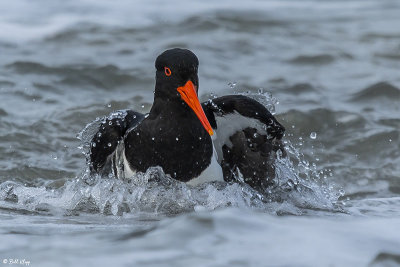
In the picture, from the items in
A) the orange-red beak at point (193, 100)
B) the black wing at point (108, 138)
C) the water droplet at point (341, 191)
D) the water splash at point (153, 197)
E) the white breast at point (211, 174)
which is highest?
the orange-red beak at point (193, 100)

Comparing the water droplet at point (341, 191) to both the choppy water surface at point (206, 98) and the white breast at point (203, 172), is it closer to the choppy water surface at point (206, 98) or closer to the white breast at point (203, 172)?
the choppy water surface at point (206, 98)

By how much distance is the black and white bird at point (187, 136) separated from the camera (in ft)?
18.0

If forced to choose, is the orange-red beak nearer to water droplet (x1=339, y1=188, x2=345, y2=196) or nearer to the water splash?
the water splash

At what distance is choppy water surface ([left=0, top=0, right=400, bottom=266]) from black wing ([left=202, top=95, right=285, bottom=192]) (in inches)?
6.7

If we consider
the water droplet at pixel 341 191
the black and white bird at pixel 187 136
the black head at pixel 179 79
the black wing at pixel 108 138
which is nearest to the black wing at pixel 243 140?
the black and white bird at pixel 187 136

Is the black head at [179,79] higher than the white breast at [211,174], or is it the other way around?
the black head at [179,79]

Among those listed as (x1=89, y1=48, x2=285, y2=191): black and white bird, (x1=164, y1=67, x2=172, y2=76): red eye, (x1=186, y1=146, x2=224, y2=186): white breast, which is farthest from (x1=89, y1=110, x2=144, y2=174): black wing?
(x1=186, y1=146, x2=224, y2=186): white breast

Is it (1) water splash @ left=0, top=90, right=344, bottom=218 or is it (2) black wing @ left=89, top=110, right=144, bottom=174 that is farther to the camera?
(2) black wing @ left=89, top=110, right=144, bottom=174

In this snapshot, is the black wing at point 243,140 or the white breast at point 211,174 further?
the black wing at point 243,140

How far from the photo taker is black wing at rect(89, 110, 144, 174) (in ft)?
18.8

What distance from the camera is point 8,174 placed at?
22.6 ft

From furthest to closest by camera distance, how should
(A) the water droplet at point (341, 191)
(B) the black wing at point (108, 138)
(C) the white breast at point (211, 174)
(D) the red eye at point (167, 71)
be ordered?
(A) the water droplet at point (341, 191), (B) the black wing at point (108, 138), (C) the white breast at point (211, 174), (D) the red eye at point (167, 71)

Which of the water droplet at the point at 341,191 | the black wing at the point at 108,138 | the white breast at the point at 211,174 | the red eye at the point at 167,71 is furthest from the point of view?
the water droplet at the point at 341,191

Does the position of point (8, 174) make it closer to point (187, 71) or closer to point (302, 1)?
point (187, 71)
